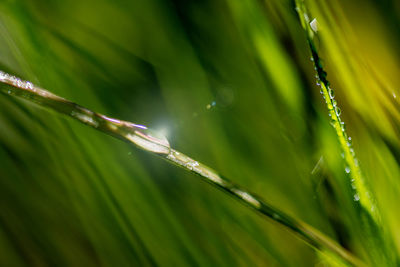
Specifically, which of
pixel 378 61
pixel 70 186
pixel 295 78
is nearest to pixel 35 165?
pixel 70 186

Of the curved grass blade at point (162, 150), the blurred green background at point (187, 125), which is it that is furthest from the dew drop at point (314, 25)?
the curved grass blade at point (162, 150)

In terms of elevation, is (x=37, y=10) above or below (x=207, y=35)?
above

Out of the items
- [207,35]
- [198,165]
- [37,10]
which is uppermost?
[37,10]

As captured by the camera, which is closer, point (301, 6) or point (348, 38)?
point (301, 6)

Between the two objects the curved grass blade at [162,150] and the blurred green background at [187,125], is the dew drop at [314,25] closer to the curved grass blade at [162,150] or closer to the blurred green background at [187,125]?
the blurred green background at [187,125]

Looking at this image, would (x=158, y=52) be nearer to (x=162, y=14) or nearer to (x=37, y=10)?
(x=162, y=14)
